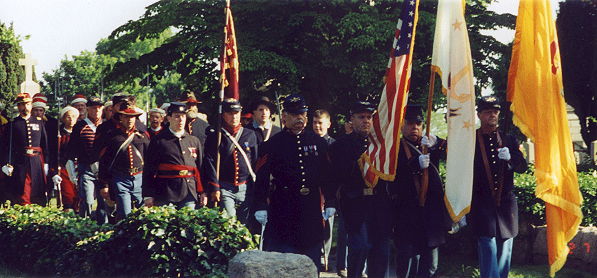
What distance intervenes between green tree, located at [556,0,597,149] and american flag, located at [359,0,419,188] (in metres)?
23.1

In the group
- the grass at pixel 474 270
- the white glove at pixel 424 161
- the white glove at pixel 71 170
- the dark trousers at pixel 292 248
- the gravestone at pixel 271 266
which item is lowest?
the grass at pixel 474 270

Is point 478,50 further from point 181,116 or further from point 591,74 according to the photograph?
point 181,116

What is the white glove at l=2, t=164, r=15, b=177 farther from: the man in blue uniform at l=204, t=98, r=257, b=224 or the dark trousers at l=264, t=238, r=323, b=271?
the dark trousers at l=264, t=238, r=323, b=271

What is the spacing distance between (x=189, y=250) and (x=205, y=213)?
0.46 m

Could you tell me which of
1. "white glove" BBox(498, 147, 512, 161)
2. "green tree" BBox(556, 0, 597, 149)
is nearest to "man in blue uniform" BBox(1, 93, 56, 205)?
"white glove" BBox(498, 147, 512, 161)

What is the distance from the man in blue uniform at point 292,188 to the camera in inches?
343

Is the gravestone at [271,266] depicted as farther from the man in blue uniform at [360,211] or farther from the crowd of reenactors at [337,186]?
the man in blue uniform at [360,211]

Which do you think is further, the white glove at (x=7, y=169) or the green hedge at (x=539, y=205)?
the white glove at (x=7, y=169)

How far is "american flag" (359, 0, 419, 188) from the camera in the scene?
880cm

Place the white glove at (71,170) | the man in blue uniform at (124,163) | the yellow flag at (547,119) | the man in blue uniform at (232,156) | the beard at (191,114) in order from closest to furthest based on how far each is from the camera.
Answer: the yellow flag at (547,119)
the man in blue uniform at (232,156)
the man in blue uniform at (124,163)
the beard at (191,114)
the white glove at (71,170)

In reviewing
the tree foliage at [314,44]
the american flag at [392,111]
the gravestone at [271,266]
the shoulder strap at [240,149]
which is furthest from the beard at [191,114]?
the tree foliage at [314,44]

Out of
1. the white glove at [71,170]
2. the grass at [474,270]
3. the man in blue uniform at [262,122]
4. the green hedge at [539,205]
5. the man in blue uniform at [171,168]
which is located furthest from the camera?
the white glove at [71,170]

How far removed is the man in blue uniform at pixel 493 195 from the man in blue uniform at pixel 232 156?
304 cm

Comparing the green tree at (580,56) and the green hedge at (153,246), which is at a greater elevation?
the green tree at (580,56)
